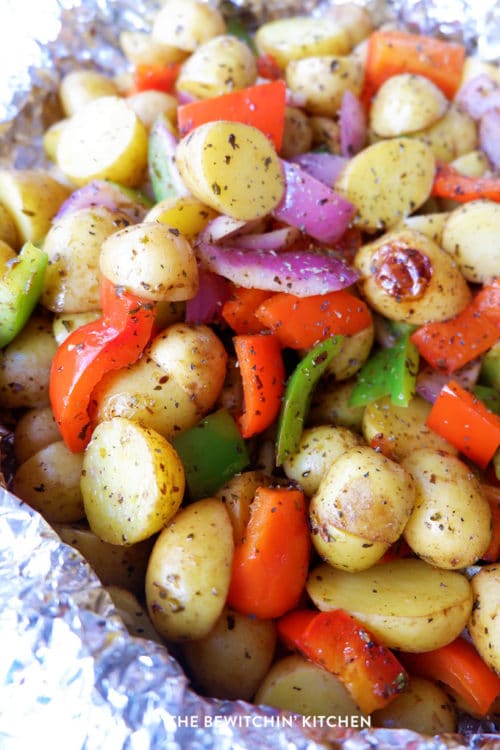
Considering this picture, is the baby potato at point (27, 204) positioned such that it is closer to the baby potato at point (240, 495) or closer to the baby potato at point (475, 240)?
the baby potato at point (240, 495)

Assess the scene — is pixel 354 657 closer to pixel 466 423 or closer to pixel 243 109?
pixel 466 423

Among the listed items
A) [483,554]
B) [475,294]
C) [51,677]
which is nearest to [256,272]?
[475,294]

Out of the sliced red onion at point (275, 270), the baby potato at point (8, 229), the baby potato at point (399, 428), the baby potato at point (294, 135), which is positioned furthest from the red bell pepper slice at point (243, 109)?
the baby potato at point (399, 428)

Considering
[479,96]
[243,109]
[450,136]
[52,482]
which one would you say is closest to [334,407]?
[52,482]

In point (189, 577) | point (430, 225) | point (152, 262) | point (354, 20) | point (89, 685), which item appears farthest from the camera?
point (354, 20)

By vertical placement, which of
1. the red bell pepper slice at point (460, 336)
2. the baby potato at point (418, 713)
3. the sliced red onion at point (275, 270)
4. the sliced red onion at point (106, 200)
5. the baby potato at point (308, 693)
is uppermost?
the sliced red onion at point (106, 200)
